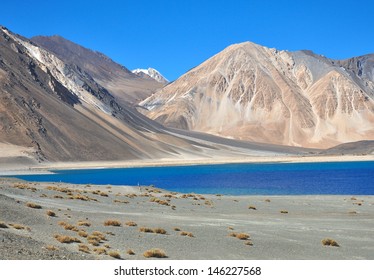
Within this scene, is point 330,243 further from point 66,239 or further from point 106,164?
point 106,164

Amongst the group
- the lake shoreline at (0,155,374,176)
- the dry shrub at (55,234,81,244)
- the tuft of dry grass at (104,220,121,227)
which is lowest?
the lake shoreline at (0,155,374,176)

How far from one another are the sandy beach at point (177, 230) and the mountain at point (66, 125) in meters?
79.8

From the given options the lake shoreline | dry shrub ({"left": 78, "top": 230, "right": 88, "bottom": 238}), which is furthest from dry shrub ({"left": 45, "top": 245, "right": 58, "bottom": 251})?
the lake shoreline

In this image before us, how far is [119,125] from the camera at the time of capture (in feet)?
522

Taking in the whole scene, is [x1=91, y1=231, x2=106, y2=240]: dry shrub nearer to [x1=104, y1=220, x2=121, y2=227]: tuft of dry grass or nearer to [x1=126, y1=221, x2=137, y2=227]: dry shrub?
[x1=104, y1=220, x2=121, y2=227]: tuft of dry grass

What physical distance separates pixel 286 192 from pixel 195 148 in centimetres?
11775

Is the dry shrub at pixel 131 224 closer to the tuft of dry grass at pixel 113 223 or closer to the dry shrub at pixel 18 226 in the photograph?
the tuft of dry grass at pixel 113 223

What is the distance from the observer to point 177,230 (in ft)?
73.1

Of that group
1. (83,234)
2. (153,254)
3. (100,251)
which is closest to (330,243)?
(153,254)

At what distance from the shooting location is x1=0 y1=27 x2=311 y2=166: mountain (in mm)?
119188

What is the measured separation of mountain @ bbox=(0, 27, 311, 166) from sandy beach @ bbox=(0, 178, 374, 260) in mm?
79784

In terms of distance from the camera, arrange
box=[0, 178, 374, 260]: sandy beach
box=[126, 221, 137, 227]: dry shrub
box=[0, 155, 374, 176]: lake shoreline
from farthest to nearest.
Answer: box=[0, 155, 374, 176]: lake shoreline → box=[126, 221, 137, 227]: dry shrub → box=[0, 178, 374, 260]: sandy beach

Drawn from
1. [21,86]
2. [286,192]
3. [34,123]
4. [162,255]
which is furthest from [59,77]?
[162,255]
